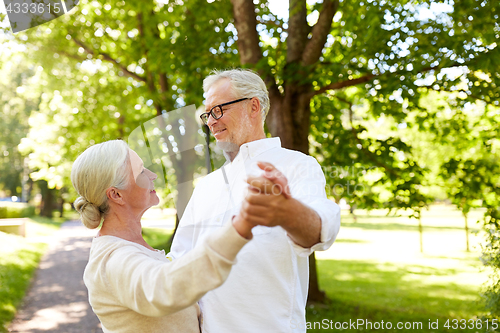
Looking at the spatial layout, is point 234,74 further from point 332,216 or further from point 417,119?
point 417,119

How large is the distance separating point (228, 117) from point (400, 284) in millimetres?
11889

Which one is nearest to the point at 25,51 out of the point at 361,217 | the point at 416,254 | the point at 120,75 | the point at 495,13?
the point at 120,75

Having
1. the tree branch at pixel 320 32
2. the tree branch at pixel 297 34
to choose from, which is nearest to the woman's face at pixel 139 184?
the tree branch at pixel 320 32

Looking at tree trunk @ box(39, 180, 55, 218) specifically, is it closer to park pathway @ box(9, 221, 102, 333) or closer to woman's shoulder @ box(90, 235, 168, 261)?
park pathway @ box(9, 221, 102, 333)

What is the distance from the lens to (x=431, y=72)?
5.95m

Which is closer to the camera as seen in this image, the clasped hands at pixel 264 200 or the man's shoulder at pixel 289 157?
the clasped hands at pixel 264 200

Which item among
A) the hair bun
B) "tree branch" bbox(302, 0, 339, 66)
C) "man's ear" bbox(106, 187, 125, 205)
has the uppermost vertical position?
"tree branch" bbox(302, 0, 339, 66)

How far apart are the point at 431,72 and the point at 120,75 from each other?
918 cm

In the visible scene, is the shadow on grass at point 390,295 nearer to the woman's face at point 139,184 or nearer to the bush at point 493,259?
the bush at point 493,259

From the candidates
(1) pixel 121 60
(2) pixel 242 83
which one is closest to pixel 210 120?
(2) pixel 242 83

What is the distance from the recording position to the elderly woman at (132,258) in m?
1.10

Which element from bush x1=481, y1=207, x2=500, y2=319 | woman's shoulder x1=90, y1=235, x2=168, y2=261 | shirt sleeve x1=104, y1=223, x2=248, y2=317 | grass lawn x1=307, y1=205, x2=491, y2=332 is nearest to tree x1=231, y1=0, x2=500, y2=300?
bush x1=481, y1=207, x2=500, y2=319

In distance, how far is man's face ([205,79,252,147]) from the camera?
2129 millimetres

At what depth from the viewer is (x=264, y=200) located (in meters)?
1.01
